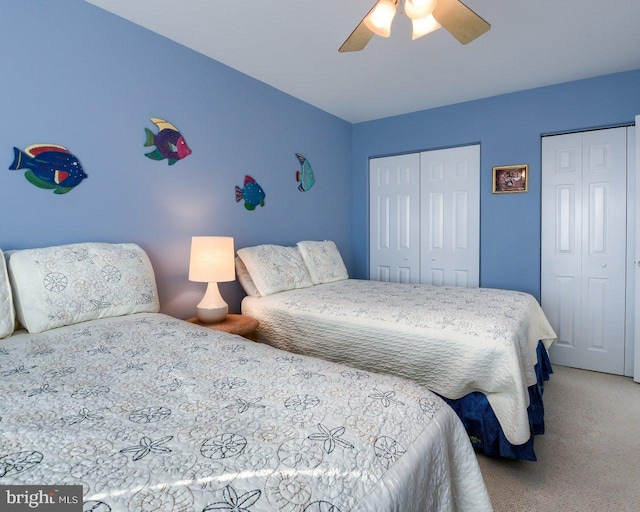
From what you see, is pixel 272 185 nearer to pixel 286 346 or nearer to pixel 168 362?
pixel 286 346

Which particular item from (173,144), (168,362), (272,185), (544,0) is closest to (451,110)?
(544,0)

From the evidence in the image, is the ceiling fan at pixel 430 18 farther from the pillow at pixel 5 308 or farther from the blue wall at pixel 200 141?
the pillow at pixel 5 308

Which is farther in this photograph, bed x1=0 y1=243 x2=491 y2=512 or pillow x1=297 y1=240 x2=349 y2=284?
pillow x1=297 y1=240 x2=349 y2=284

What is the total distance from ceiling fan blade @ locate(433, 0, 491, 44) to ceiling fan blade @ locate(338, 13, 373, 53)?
322mm

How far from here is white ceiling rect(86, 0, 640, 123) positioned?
6.56 feet

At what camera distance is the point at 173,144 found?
7.73 ft

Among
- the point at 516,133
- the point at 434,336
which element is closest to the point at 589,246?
the point at 516,133

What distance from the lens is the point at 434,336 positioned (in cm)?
181

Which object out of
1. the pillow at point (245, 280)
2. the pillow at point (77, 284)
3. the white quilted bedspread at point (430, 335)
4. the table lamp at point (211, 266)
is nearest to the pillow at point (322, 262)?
the white quilted bedspread at point (430, 335)

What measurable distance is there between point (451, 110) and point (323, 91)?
52.7 inches

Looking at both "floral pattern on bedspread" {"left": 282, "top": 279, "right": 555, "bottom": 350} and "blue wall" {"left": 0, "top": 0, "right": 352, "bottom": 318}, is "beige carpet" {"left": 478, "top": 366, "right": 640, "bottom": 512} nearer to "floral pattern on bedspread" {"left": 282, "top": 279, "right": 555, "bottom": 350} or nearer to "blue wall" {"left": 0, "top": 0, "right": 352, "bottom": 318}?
"floral pattern on bedspread" {"left": 282, "top": 279, "right": 555, "bottom": 350}

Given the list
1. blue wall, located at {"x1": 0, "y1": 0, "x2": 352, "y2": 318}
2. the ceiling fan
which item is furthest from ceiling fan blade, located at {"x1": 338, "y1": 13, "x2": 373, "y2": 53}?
blue wall, located at {"x1": 0, "y1": 0, "x2": 352, "y2": 318}

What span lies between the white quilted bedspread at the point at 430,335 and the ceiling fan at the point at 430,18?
141cm

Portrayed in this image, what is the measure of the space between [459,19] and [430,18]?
13 centimetres
